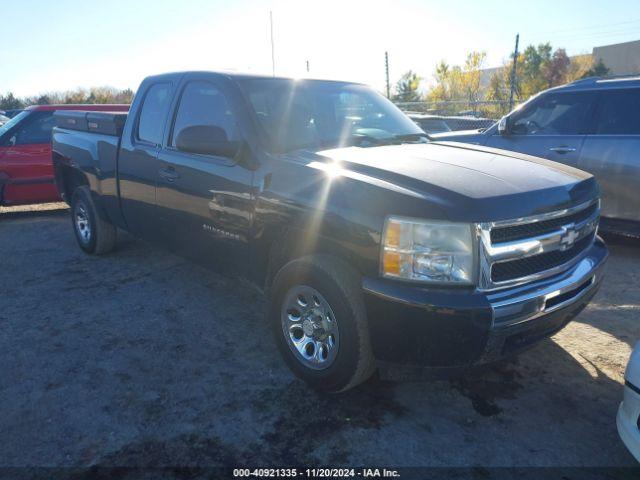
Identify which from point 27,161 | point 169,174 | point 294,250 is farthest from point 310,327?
point 27,161

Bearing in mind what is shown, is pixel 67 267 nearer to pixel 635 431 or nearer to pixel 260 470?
pixel 260 470

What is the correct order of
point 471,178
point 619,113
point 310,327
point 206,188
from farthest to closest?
point 619,113 < point 206,188 < point 310,327 < point 471,178

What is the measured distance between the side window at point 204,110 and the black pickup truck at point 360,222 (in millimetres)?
14

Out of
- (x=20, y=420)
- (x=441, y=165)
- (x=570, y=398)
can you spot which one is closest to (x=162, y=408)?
(x=20, y=420)

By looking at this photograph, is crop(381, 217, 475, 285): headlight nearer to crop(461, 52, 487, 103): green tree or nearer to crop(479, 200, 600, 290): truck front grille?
crop(479, 200, 600, 290): truck front grille

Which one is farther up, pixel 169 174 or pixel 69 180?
pixel 169 174

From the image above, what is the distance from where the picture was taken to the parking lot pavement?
2547 millimetres

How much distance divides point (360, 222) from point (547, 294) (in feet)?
3.39

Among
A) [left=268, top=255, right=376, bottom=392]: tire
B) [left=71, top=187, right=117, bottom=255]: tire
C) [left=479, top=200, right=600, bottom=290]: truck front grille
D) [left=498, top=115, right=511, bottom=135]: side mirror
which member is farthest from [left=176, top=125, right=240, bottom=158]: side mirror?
[left=498, top=115, right=511, bottom=135]: side mirror

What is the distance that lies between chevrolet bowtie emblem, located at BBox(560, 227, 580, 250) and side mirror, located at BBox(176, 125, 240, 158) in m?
2.03

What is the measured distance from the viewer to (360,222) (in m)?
2.64

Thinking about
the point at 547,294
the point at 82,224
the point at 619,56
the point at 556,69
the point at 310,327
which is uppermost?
the point at 619,56

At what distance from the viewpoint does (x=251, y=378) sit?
128 inches

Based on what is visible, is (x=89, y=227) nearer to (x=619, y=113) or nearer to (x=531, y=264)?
(x=531, y=264)
